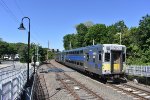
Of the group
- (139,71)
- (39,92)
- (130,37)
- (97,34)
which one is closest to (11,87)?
(39,92)

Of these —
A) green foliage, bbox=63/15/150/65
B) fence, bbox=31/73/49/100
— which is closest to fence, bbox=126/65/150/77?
fence, bbox=31/73/49/100

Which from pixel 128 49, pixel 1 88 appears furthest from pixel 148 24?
pixel 1 88

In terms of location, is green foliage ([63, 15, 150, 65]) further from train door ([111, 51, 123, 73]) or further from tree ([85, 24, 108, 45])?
train door ([111, 51, 123, 73])

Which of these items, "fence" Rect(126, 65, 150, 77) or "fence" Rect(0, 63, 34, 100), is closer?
"fence" Rect(0, 63, 34, 100)

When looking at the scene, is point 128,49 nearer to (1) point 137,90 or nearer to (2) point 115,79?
(2) point 115,79

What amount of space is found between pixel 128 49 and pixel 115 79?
118 feet

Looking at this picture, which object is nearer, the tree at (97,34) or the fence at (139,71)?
the fence at (139,71)

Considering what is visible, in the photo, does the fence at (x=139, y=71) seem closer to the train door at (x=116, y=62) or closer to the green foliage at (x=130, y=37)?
the train door at (x=116, y=62)

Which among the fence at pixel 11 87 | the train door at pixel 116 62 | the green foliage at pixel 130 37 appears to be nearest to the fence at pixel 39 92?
the fence at pixel 11 87

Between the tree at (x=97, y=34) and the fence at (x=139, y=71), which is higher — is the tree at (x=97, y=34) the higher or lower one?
the higher one

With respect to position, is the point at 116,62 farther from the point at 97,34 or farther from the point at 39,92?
the point at 97,34

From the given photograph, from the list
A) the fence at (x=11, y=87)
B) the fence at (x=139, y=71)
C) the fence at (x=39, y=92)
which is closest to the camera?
the fence at (x=11, y=87)

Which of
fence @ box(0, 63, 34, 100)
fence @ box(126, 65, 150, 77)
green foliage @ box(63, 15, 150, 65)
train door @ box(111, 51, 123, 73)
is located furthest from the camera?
green foliage @ box(63, 15, 150, 65)

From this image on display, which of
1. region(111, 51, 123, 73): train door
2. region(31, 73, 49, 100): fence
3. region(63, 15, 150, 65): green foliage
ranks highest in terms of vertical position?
region(63, 15, 150, 65): green foliage
